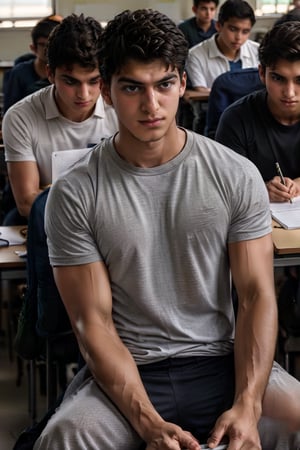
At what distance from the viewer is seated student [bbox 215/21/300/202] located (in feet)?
9.19

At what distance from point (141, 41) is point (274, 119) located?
113cm

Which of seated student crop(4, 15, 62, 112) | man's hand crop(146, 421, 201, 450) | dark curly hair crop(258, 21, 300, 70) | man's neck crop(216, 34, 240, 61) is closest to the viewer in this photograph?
man's hand crop(146, 421, 201, 450)

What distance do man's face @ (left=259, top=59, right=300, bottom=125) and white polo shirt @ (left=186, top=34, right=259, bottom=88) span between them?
2.84m

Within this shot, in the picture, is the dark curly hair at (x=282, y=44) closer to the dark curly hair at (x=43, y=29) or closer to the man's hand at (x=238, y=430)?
the man's hand at (x=238, y=430)

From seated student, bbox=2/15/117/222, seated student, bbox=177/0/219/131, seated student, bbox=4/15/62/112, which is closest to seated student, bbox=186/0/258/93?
seated student, bbox=4/15/62/112

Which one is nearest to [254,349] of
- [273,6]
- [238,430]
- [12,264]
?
[238,430]

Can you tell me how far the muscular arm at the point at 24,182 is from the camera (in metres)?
2.98

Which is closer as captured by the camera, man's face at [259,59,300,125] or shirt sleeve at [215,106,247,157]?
man's face at [259,59,300,125]

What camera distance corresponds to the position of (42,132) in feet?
10.0

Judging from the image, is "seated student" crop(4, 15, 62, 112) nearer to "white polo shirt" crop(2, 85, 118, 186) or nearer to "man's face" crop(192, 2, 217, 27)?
"white polo shirt" crop(2, 85, 118, 186)

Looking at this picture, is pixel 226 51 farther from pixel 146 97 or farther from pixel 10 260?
pixel 146 97

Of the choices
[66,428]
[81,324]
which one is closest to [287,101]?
[81,324]

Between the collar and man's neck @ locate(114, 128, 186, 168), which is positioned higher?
man's neck @ locate(114, 128, 186, 168)

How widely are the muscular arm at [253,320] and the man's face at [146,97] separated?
31cm
